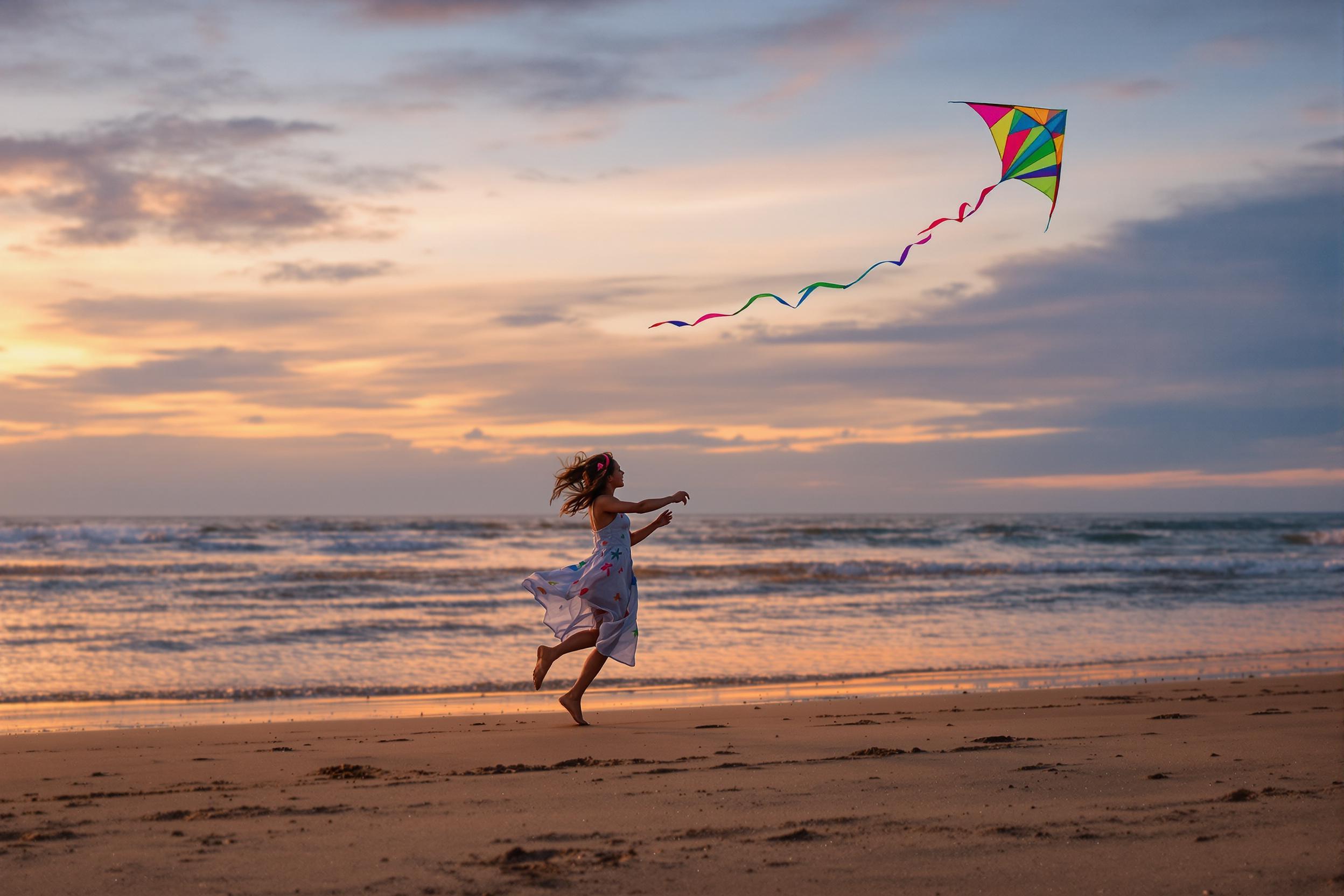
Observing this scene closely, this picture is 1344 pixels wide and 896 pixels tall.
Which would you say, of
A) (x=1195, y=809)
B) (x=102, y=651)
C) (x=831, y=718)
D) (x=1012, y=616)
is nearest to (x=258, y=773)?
(x=831, y=718)

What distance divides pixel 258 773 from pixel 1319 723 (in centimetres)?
668

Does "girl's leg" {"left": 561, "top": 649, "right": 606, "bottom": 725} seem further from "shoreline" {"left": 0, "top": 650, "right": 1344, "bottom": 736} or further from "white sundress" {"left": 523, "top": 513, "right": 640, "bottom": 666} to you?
"shoreline" {"left": 0, "top": 650, "right": 1344, "bottom": 736}

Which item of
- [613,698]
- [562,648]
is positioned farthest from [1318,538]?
[562,648]

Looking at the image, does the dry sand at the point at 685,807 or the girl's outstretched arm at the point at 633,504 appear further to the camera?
the girl's outstretched arm at the point at 633,504

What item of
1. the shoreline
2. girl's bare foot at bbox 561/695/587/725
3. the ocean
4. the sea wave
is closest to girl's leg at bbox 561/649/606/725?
girl's bare foot at bbox 561/695/587/725

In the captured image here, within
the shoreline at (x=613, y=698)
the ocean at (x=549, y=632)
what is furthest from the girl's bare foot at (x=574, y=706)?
the ocean at (x=549, y=632)

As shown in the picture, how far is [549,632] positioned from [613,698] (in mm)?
4569

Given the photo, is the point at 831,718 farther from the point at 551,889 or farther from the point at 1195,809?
the point at 551,889

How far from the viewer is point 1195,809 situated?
14.8ft

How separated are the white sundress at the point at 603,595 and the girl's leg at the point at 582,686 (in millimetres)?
95

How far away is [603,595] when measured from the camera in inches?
283

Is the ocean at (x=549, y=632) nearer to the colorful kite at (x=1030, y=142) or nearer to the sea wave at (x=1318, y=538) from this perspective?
the colorful kite at (x=1030, y=142)

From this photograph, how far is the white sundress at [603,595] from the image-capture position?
7141 mm

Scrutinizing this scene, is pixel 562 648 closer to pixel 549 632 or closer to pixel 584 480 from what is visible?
pixel 584 480
